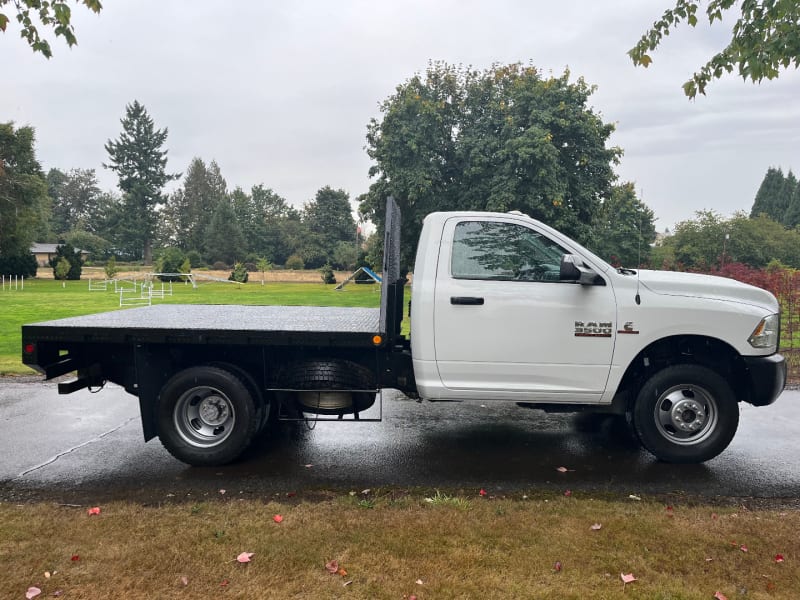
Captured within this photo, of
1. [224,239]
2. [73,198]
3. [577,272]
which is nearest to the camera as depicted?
[577,272]

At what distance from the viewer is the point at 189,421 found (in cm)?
515

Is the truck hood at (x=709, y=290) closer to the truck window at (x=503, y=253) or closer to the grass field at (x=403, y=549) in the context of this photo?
the truck window at (x=503, y=253)

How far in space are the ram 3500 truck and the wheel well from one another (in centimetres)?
1

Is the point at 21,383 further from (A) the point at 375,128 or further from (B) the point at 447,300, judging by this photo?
(A) the point at 375,128

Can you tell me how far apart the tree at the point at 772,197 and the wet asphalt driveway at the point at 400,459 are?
266 ft

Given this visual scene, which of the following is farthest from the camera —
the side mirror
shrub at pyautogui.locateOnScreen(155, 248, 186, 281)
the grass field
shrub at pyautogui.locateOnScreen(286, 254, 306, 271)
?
shrub at pyautogui.locateOnScreen(286, 254, 306, 271)

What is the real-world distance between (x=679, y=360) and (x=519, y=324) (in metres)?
1.56

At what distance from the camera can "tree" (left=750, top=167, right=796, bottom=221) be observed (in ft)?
244

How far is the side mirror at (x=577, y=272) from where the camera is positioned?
4.61 metres

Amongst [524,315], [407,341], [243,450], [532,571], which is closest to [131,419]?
[243,450]

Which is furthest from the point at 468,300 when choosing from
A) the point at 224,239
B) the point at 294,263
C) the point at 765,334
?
the point at 224,239

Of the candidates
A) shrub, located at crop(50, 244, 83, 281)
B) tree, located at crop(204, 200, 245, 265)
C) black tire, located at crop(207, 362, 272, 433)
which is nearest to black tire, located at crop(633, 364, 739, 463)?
black tire, located at crop(207, 362, 272, 433)

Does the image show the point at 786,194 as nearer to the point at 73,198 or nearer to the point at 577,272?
the point at 577,272

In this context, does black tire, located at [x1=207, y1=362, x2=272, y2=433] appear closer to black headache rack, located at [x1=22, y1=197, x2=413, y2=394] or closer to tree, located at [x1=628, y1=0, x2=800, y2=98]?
black headache rack, located at [x1=22, y1=197, x2=413, y2=394]
